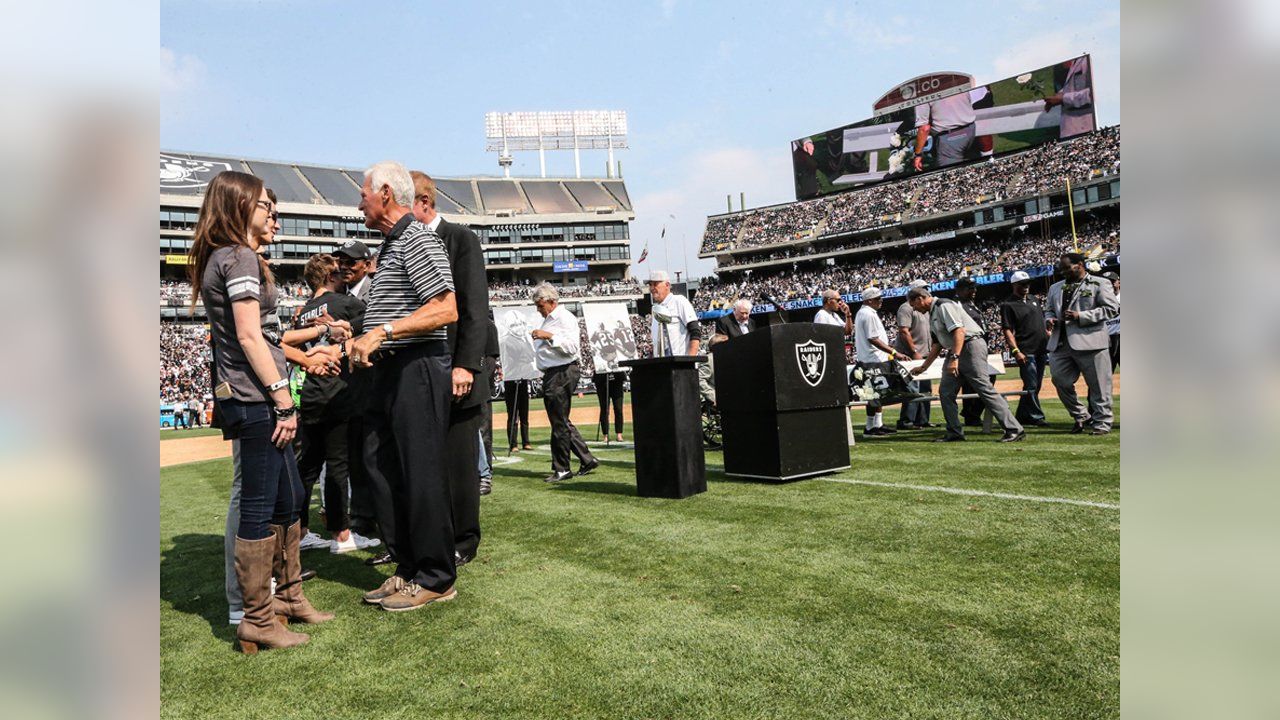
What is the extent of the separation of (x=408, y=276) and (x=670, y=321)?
484 centimetres

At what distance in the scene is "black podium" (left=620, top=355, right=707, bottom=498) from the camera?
5.86 metres

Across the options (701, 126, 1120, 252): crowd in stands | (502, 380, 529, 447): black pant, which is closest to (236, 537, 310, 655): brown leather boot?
(502, 380, 529, 447): black pant

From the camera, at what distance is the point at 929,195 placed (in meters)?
55.3

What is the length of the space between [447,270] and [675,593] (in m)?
1.92

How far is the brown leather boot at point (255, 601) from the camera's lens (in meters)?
3.05

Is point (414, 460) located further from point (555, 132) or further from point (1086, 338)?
point (555, 132)

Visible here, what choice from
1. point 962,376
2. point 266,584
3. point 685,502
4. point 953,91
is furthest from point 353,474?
point 953,91

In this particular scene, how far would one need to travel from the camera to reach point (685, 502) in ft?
18.6

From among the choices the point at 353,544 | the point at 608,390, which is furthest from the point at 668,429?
the point at 608,390

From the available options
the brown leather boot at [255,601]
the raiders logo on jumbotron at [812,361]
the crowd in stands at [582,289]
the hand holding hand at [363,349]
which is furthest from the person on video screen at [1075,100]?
the brown leather boot at [255,601]

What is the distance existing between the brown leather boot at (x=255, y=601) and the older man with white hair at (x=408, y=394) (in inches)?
21.6

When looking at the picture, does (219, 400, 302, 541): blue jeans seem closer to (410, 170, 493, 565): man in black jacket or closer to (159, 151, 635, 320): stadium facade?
(410, 170, 493, 565): man in black jacket

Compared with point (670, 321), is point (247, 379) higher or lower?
lower
